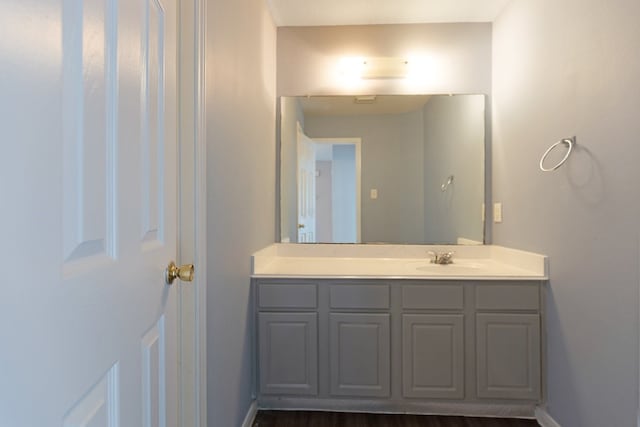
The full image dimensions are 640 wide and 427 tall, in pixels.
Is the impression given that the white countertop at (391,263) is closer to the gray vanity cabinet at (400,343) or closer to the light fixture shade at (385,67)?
the gray vanity cabinet at (400,343)

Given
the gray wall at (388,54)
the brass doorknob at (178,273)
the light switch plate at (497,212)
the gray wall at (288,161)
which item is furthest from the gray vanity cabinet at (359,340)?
the gray wall at (388,54)

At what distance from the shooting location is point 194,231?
1.23m

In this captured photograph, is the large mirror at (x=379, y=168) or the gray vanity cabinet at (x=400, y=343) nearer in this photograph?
the gray vanity cabinet at (x=400, y=343)

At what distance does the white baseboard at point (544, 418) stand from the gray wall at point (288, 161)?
1.76 metres

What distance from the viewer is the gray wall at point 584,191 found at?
140cm

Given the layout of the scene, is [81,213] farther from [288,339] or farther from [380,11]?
[380,11]

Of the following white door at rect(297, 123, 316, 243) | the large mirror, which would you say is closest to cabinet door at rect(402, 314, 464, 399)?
the large mirror

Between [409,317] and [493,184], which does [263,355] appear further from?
[493,184]

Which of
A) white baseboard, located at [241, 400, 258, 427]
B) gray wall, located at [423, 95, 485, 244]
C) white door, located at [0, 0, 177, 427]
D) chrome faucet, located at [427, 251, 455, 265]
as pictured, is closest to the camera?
white door, located at [0, 0, 177, 427]

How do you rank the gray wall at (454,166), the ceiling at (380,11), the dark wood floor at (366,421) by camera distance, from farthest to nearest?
the gray wall at (454,166)
the ceiling at (380,11)
the dark wood floor at (366,421)

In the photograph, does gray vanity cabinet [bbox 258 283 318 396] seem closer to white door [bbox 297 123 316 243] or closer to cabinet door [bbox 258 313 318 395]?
cabinet door [bbox 258 313 318 395]

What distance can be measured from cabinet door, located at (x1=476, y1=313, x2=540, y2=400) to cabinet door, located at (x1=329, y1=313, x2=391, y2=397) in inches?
20.3

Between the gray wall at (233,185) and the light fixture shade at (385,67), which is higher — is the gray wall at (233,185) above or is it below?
below

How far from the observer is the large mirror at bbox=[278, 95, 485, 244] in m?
2.63
